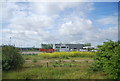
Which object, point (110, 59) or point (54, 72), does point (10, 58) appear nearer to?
point (54, 72)

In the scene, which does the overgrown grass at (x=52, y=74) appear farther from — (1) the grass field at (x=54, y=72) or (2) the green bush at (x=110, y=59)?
(2) the green bush at (x=110, y=59)

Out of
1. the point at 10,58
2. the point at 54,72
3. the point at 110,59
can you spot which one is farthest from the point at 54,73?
the point at 110,59

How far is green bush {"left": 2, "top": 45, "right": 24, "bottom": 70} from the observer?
5270 mm

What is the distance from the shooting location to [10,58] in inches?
216

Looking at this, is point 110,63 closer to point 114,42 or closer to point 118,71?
point 118,71

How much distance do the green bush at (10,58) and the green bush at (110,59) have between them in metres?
3.08

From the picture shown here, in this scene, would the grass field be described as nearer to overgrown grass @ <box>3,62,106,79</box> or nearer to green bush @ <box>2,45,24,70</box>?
overgrown grass @ <box>3,62,106,79</box>

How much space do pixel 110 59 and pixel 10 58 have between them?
11.9 ft

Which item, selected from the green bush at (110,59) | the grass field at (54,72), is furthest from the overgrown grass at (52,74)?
the green bush at (110,59)

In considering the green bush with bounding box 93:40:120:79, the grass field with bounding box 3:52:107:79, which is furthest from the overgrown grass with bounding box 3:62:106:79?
the green bush with bounding box 93:40:120:79

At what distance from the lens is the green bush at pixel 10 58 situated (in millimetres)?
5270

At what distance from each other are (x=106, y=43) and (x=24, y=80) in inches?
113

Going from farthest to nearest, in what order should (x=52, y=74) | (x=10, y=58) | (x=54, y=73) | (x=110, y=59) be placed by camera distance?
(x=10, y=58) < (x=54, y=73) < (x=52, y=74) < (x=110, y=59)

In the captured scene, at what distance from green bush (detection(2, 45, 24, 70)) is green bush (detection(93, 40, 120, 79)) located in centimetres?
308
